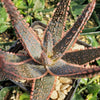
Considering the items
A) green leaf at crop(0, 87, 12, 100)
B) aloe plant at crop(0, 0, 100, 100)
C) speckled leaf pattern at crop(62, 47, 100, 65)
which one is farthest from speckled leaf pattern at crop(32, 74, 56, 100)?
green leaf at crop(0, 87, 12, 100)

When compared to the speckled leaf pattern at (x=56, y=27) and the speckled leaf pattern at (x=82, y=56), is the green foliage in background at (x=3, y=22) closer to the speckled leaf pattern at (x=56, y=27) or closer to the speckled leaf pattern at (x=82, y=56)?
the speckled leaf pattern at (x=56, y=27)

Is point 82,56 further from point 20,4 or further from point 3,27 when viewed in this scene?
point 20,4

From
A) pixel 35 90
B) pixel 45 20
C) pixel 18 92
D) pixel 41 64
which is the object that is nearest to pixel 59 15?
pixel 41 64

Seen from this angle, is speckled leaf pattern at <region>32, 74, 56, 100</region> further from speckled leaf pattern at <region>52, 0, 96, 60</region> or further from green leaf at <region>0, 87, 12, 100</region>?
green leaf at <region>0, 87, 12, 100</region>

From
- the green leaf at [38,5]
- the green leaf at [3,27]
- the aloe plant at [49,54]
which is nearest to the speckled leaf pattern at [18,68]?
the aloe plant at [49,54]

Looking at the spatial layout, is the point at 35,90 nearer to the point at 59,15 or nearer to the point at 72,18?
the point at 59,15

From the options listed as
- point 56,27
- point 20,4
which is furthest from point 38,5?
point 56,27
